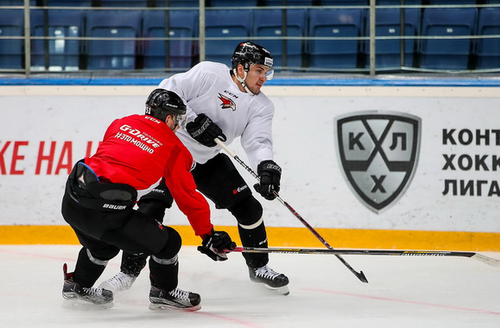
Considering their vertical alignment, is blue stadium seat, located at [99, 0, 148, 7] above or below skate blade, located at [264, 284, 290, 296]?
above

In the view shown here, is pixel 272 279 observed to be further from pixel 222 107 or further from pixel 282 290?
pixel 222 107

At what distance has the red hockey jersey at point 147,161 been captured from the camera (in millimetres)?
2797

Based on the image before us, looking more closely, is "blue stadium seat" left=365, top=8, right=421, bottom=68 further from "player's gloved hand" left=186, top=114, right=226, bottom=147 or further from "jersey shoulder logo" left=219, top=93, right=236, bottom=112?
"player's gloved hand" left=186, top=114, right=226, bottom=147

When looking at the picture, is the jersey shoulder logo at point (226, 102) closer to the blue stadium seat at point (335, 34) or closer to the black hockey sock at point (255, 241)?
the black hockey sock at point (255, 241)

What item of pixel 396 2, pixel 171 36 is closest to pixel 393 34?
pixel 396 2

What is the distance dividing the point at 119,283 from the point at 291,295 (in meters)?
0.87

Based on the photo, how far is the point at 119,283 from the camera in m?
3.31

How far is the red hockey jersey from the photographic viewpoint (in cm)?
280

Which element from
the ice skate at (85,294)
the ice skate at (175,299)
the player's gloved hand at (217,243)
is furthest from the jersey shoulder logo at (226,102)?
the ice skate at (85,294)

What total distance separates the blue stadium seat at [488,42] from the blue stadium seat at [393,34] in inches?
20.9

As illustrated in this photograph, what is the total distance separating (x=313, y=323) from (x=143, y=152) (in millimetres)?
1008

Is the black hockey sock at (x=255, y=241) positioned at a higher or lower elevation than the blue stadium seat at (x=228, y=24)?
lower

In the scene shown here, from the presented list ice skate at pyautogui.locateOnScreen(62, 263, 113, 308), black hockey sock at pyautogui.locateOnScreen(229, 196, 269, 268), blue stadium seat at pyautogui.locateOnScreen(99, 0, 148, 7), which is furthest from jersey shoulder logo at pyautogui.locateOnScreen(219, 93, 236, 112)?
blue stadium seat at pyautogui.locateOnScreen(99, 0, 148, 7)

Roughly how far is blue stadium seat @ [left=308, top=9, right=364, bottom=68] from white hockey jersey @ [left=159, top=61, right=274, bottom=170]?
87.6 inches
